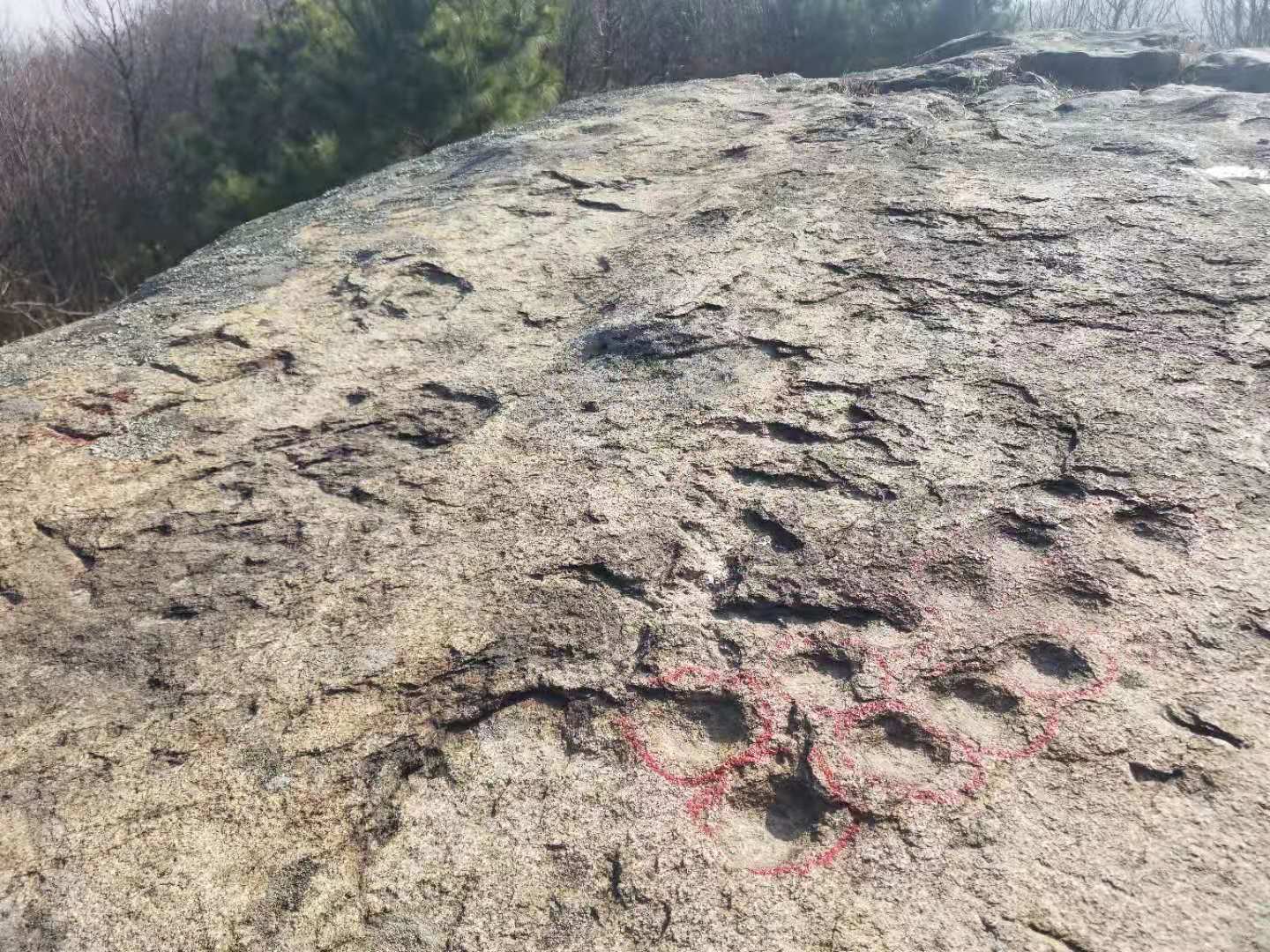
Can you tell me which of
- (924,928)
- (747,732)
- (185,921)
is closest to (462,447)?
(747,732)

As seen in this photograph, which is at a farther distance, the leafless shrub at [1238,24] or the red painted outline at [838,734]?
the leafless shrub at [1238,24]

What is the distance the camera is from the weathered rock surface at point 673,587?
128 cm

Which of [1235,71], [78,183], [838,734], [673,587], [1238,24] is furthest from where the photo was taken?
[1238,24]

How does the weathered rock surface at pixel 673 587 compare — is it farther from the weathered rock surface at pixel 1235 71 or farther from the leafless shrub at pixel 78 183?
the leafless shrub at pixel 78 183

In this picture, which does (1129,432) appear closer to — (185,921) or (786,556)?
(786,556)

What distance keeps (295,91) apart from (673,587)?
21.0 feet

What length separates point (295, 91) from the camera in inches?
274

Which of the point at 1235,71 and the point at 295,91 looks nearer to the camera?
the point at 1235,71

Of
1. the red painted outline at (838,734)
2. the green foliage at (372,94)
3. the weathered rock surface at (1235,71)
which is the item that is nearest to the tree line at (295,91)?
the green foliage at (372,94)

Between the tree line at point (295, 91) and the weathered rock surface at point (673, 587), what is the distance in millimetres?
4089

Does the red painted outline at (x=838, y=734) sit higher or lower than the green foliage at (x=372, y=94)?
lower

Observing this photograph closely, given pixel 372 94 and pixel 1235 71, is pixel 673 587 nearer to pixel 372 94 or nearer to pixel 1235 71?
pixel 1235 71

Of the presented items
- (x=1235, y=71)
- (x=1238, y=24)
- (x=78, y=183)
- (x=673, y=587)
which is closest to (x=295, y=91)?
(x=78, y=183)

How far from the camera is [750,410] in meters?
2.11
